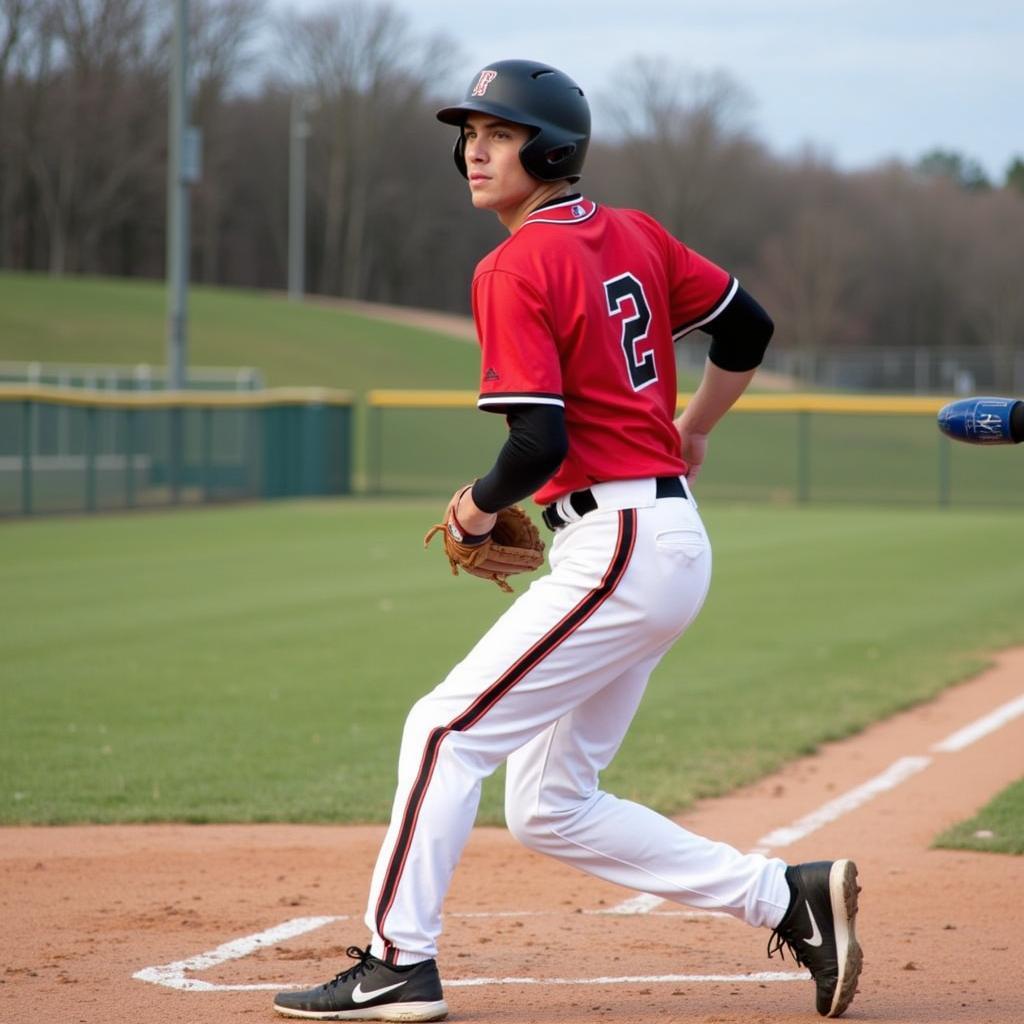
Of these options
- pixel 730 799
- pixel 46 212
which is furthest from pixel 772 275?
pixel 730 799

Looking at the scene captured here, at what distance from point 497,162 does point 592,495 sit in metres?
0.78

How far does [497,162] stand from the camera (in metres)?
3.42

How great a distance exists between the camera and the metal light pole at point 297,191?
64.2m

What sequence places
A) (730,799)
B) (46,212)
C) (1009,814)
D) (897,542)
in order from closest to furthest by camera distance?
(1009,814), (730,799), (897,542), (46,212)

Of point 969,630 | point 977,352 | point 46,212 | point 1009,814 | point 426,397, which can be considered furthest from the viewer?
point 46,212

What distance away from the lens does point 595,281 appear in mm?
3291

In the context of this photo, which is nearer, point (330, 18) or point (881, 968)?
point (881, 968)

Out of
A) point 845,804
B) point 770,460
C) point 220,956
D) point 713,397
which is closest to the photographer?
point 713,397

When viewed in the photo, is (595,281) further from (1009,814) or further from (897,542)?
(897,542)

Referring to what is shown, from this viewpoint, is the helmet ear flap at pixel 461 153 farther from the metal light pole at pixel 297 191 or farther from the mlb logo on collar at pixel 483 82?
the metal light pole at pixel 297 191

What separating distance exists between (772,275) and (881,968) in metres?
73.3

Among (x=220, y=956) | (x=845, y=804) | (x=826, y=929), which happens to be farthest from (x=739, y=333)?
(x=845, y=804)

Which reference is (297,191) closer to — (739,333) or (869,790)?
(869,790)

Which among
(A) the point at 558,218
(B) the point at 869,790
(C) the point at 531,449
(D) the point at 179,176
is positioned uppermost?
(D) the point at 179,176
